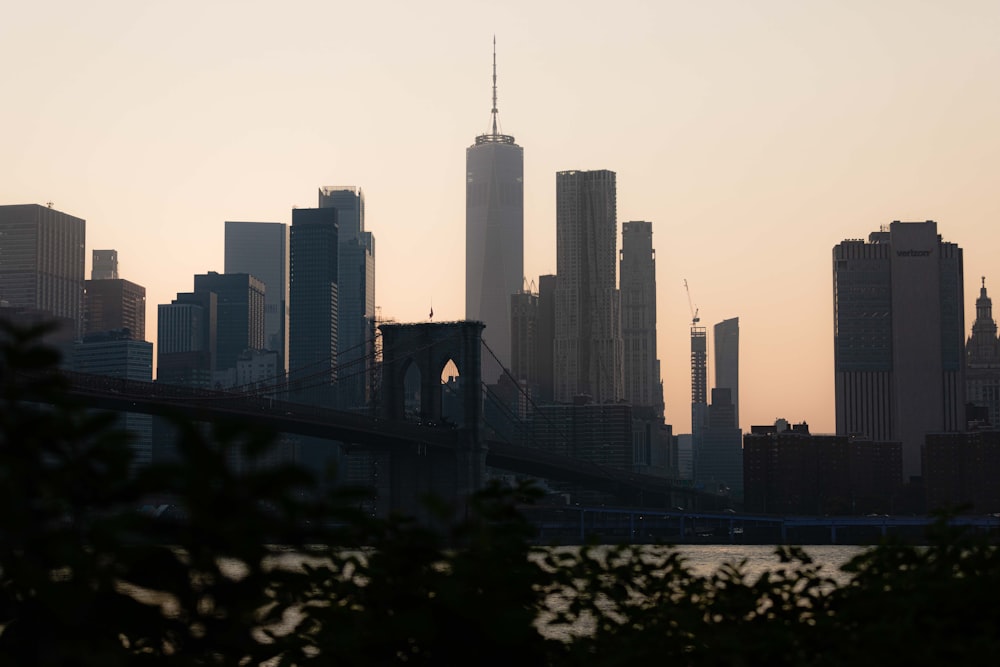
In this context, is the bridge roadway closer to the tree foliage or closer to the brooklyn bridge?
the brooklyn bridge

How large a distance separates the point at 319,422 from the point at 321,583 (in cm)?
9388

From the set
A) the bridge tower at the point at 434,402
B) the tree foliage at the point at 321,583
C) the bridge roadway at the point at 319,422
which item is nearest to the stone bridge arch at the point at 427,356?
the bridge tower at the point at 434,402

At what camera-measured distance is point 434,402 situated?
137 m

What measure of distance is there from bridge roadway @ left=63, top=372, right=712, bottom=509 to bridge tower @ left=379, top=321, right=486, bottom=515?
1.46m

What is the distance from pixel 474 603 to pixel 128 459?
1968 millimetres

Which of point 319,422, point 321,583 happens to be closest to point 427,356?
point 319,422

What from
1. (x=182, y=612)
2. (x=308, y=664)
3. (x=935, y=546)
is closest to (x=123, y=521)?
(x=182, y=612)

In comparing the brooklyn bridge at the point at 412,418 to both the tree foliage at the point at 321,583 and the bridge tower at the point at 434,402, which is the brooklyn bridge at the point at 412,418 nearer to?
the bridge tower at the point at 434,402

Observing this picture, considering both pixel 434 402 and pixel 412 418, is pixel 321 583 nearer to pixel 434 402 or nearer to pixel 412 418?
pixel 434 402

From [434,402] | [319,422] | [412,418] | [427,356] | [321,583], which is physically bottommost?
[321,583]

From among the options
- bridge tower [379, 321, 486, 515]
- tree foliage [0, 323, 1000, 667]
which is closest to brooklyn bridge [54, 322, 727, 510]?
bridge tower [379, 321, 486, 515]

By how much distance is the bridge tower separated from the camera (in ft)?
396

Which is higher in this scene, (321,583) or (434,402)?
(434,402)

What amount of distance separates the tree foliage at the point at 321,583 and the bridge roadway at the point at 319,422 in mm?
50545
